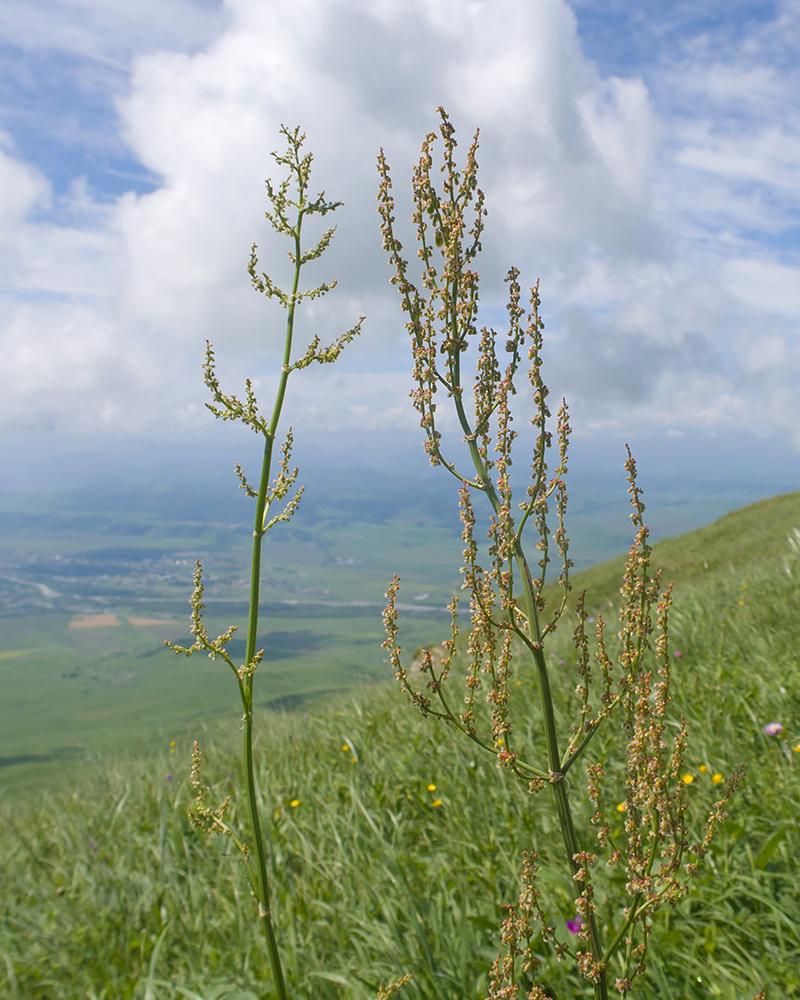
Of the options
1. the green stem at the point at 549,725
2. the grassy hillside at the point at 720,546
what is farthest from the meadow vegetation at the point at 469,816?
the grassy hillside at the point at 720,546

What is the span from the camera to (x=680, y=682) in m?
6.58

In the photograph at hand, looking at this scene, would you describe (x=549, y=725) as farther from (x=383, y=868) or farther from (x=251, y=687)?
(x=383, y=868)

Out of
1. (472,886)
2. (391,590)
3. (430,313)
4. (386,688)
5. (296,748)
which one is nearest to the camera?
(430,313)

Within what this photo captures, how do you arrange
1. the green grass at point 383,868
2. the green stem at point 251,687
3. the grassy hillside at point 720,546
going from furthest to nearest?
the grassy hillside at point 720,546 → the green grass at point 383,868 → the green stem at point 251,687

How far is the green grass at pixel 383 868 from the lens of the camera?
3.39 m

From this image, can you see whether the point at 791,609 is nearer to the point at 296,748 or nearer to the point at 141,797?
the point at 296,748

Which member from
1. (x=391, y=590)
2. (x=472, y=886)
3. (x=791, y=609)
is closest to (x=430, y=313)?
(x=391, y=590)

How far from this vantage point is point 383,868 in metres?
4.27

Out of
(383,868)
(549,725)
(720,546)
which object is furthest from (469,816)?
(720,546)

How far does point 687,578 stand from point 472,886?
18.9 metres

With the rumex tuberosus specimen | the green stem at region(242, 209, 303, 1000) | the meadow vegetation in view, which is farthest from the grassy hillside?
the green stem at region(242, 209, 303, 1000)

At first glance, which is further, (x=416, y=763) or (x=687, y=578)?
(x=687, y=578)

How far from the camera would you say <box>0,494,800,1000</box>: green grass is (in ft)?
11.1

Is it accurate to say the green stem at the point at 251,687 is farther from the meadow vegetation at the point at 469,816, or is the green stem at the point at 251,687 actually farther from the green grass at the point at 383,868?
the green grass at the point at 383,868
